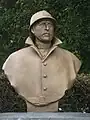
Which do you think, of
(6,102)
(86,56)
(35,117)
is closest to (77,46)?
(86,56)

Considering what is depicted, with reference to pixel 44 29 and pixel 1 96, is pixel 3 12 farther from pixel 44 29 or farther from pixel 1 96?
pixel 44 29

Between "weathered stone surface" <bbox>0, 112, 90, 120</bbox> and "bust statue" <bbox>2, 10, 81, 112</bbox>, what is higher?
"bust statue" <bbox>2, 10, 81, 112</bbox>

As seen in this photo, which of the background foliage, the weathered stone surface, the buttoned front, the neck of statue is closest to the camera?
the weathered stone surface

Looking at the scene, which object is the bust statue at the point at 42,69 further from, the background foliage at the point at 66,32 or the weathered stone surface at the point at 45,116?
the background foliage at the point at 66,32

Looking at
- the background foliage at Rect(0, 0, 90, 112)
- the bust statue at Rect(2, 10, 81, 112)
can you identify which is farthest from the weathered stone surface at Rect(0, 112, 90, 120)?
the background foliage at Rect(0, 0, 90, 112)

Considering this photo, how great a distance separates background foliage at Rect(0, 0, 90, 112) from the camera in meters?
8.72

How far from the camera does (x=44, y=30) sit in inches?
255

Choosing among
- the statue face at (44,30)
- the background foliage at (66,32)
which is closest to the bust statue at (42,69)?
the statue face at (44,30)

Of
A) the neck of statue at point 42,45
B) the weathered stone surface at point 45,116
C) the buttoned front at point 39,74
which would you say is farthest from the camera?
the neck of statue at point 42,45

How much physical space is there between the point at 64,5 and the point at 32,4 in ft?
3.42

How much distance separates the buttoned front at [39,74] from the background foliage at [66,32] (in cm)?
186

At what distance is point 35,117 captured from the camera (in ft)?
19.4

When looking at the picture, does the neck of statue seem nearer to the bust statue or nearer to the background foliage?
the bust statue

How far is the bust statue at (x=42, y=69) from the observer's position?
640cm
